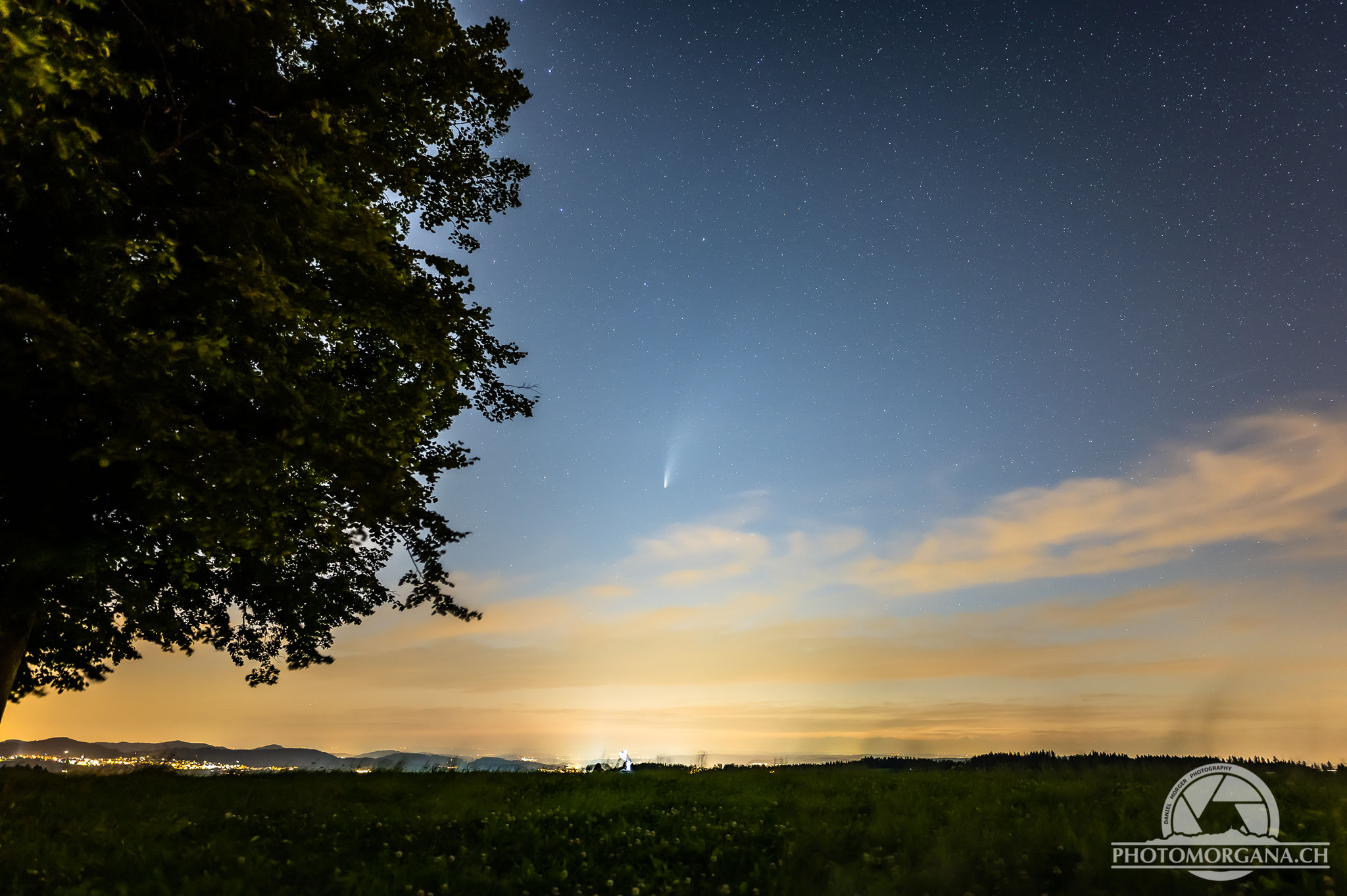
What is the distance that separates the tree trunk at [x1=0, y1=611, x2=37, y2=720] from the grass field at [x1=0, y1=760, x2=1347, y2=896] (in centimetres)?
172

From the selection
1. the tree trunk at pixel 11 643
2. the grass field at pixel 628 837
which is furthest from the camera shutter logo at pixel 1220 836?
the tree trunk at pixel 11 643

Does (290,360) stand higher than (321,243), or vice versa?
(321,243)

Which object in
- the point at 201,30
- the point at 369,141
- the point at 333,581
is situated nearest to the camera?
the point at 201,30

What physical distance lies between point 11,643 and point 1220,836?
1797cm

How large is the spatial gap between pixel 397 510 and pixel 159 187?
5.82 m

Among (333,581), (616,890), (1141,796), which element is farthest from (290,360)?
(1141,796)

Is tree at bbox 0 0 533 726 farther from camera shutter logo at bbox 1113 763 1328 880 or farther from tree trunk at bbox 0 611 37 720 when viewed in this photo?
camera shutter logo at bbox 1113 763 1328 880

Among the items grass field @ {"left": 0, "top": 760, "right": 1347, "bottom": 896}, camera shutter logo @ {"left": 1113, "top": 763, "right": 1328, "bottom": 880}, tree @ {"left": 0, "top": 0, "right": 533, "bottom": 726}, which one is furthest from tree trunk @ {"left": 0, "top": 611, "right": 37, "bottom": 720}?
camera shutter logo @ {"left": 1113, "top": 763, "right": 1328, "bottom": 880}

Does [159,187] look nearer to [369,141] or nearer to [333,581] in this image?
[369,141]

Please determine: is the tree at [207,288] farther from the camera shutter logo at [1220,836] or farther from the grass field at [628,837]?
the camera shutter logo at [1220,836]

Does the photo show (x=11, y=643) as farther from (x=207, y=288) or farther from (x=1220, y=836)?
(x=1220, y=836)

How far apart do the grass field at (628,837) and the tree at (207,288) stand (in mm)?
3678

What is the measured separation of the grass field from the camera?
6926 millimetres

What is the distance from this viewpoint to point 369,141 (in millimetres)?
12133
